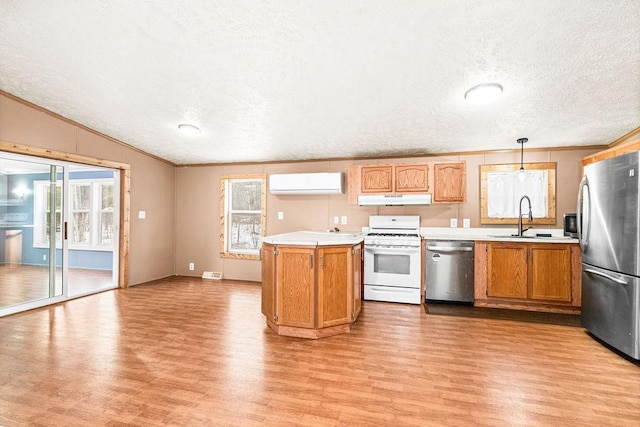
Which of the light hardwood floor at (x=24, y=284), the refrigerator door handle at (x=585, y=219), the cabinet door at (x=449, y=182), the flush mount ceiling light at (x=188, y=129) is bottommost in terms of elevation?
the light hardwood floor at (x=24, y=284)

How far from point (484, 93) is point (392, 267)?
241cm

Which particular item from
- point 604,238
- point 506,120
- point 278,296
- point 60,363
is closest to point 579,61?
point 506,120

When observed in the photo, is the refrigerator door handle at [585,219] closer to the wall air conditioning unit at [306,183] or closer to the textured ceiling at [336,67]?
the textured ceiling at [336,67]

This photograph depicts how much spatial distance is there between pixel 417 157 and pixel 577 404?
143 inches

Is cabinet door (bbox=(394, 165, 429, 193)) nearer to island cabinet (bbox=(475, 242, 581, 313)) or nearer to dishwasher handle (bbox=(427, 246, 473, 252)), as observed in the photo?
dishwasher handle (bbox=(427, 246, 473, 252))

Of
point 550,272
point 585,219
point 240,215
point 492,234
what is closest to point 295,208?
point 240,215

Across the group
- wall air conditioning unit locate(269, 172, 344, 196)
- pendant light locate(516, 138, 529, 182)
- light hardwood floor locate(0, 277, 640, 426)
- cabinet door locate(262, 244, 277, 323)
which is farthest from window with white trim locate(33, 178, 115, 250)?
pendant light locate(516, 138, 529, 182)

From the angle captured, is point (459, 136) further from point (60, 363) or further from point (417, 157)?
point (60, 363)

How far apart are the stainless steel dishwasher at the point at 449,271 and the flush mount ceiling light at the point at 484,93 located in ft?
6.16

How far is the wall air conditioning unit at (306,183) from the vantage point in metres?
4.80

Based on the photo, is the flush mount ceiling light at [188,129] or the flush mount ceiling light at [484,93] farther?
the flush mount ceiling light at [188,129]

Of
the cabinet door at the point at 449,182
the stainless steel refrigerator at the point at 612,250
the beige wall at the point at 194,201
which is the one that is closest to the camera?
the stainless steel refrigerator at the point at 612,250

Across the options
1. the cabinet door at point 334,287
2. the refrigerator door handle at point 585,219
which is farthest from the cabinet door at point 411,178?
the cabinet door at point 334,287

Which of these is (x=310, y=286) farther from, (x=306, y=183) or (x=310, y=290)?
(x=306, y=183)
